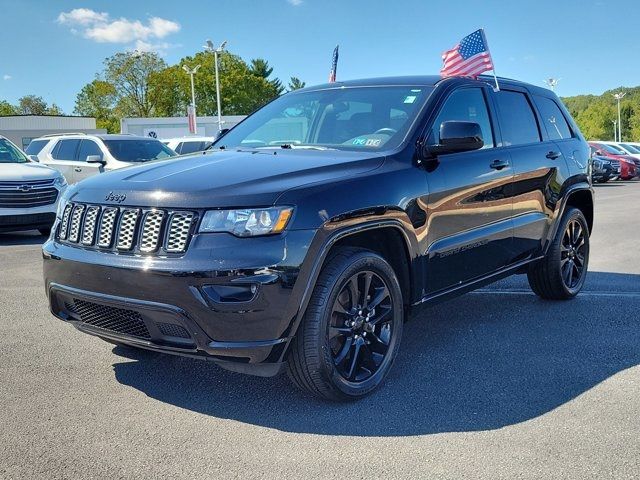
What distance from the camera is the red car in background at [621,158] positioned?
26719 mm

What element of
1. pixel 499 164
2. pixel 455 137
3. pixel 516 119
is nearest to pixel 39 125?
pixel 516 119

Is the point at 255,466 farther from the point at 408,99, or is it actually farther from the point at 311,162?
the point at 408,99

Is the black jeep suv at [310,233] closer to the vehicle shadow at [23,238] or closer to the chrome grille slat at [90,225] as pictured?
the chrome grille slat at [90,225]

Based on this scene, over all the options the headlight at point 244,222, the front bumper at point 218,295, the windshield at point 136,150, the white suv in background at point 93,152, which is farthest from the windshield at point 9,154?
the headlight at point 244,222

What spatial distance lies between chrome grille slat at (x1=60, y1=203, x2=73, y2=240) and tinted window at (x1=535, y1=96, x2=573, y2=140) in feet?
12.8

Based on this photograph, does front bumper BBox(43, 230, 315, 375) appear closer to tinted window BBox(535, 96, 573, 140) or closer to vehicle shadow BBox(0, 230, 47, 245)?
tinted window BBox(535, 96, 573, 140)

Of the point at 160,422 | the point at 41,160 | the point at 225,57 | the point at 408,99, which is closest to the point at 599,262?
the point at 408,99

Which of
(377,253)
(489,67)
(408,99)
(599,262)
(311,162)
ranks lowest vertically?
(599,262)

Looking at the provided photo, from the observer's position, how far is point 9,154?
11.6m

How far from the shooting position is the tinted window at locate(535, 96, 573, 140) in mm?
5789

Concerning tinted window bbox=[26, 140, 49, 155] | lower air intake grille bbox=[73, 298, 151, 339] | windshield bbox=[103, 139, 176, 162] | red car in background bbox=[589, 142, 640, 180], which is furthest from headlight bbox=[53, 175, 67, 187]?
red car in background bbox=[589, 142, 640, 180]

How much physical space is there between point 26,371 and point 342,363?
2.02 m

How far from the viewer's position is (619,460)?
3.00 m

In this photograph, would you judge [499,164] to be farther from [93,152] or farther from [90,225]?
[93,152]
